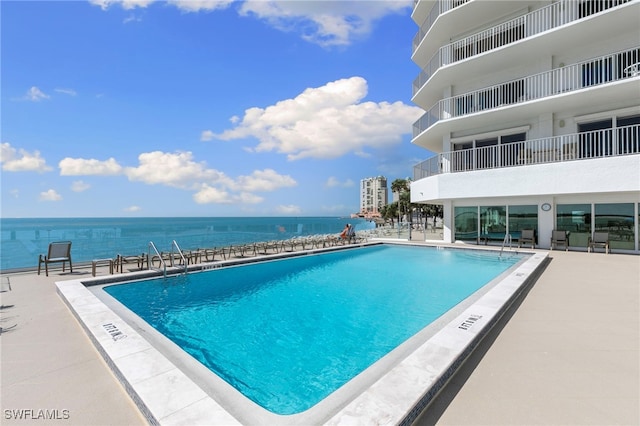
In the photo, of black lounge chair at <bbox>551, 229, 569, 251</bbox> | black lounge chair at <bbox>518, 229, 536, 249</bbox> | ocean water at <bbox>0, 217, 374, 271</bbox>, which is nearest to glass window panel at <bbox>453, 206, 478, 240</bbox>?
black lounge chair at <bbox>518, 229, 536, 249</bbox>

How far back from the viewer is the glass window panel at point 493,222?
15.9 metres

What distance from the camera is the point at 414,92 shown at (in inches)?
801

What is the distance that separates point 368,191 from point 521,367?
145 metres

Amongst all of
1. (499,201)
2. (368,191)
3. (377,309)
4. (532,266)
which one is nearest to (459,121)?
(499,201)

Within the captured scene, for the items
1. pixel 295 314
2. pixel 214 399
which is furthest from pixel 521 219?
pixel 214 399

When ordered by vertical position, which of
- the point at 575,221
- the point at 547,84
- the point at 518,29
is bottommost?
the point at 575,221

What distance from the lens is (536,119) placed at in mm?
14602

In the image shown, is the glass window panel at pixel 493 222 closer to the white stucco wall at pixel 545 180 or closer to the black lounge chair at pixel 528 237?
the black lounge chair at pixel 528 237

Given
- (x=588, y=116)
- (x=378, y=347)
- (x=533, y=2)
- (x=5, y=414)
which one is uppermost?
(x=533, y=2)

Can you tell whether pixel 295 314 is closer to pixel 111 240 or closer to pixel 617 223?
pixel 617 223

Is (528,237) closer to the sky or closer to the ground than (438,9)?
closer to the ground

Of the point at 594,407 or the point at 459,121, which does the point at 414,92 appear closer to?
the point at 459,121

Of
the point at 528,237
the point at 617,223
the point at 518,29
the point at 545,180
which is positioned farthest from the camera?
the point at 518,29

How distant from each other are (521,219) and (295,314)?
1437cm
